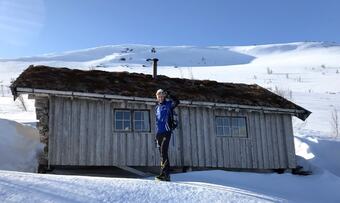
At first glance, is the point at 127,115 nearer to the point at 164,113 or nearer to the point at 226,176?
the point at 226,176

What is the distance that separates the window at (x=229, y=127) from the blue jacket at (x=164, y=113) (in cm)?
555

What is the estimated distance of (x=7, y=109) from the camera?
90.1 ft

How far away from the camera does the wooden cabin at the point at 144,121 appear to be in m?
14.3

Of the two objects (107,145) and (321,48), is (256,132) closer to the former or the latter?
(107,145)

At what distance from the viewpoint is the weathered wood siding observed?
1438 centimetres

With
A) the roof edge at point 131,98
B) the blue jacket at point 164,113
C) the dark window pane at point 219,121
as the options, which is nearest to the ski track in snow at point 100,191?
the blue jacket at point 164,113

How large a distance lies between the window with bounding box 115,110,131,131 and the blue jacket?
4177 millimetres

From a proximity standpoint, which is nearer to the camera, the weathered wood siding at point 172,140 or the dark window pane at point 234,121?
the weathered wood siding at point 172,140

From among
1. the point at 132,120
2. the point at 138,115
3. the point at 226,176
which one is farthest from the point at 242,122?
the point at 132,120

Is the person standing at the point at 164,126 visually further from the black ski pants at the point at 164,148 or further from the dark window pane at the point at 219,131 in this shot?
the dark window pane at the point at 219,131

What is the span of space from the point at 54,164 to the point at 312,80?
3124 cm

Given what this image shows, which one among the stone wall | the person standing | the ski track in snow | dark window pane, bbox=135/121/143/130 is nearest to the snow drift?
the stone wall

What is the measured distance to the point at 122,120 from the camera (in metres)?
15.1

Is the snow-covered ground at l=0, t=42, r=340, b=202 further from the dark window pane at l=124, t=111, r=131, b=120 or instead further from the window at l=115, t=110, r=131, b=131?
the dark window pane at l=124, t=111, r=131, b=120
